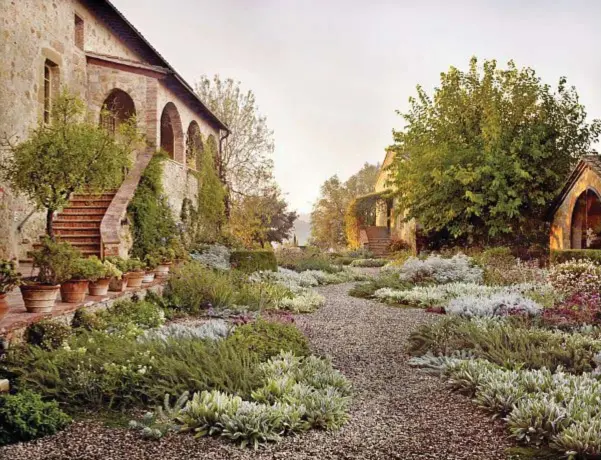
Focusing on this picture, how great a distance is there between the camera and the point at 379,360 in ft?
19.9

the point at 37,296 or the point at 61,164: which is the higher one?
the point at 61,164

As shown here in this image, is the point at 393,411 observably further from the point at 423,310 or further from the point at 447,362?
the point at 423,310

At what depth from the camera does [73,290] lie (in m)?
6.50

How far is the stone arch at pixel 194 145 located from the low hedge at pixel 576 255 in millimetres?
12382

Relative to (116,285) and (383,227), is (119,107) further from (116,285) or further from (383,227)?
(383,227)

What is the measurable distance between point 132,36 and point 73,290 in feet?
36.0

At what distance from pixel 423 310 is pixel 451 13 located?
17.9 feet

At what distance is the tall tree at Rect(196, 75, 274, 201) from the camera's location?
2466 cm

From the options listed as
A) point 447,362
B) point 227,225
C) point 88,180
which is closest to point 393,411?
point 447,362

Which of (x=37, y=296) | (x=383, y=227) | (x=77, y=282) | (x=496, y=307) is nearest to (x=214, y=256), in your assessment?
(x=77, y=282)

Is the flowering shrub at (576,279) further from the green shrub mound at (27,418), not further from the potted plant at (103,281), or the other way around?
the green shrub mound at (27,418)

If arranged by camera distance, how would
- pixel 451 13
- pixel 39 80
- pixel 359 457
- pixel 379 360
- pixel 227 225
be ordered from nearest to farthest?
pixel 359 457, pixel 379 360, pixel 451 13, pixel 39 80, pixel 227 225

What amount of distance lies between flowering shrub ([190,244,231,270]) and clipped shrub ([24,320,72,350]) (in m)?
7.53

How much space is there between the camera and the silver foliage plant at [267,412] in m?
3.73
